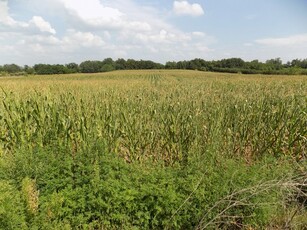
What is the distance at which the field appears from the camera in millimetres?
2846

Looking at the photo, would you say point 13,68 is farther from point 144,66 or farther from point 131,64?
point 144,66

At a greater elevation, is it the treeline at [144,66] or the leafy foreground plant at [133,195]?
the treeline at [144,66]

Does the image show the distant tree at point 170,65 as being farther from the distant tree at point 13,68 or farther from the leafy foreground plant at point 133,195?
the leafy foreground plant at point 133,195

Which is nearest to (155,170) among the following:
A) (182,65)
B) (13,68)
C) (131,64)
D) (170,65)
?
(182,65)

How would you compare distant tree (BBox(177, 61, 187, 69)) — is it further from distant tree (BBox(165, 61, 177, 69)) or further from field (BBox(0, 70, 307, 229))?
field (BBox(0, 70, 307, 229))

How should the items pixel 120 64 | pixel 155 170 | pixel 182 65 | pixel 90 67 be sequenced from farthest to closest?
pixel 120 64, pixel 182 65, pixel 90 67, pixel 155 170

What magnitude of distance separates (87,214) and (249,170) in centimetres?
237

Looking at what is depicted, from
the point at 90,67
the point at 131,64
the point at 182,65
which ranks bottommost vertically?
the point at 90,67

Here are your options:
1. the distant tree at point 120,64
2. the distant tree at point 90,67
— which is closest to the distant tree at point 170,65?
the distant tree at point 120,64

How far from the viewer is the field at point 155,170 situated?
285 cm

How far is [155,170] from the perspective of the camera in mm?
3484

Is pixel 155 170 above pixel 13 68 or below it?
below

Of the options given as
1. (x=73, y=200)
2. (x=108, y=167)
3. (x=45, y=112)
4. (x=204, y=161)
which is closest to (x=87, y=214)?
(x=73, y=200)

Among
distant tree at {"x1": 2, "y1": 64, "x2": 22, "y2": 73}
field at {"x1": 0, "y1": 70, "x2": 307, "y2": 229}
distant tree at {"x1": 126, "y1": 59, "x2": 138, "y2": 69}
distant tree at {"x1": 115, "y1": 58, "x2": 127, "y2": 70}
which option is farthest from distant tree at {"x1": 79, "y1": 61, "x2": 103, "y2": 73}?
field at {"x1": 0, "y1": 70, "x2": 307, "y2": 229}
